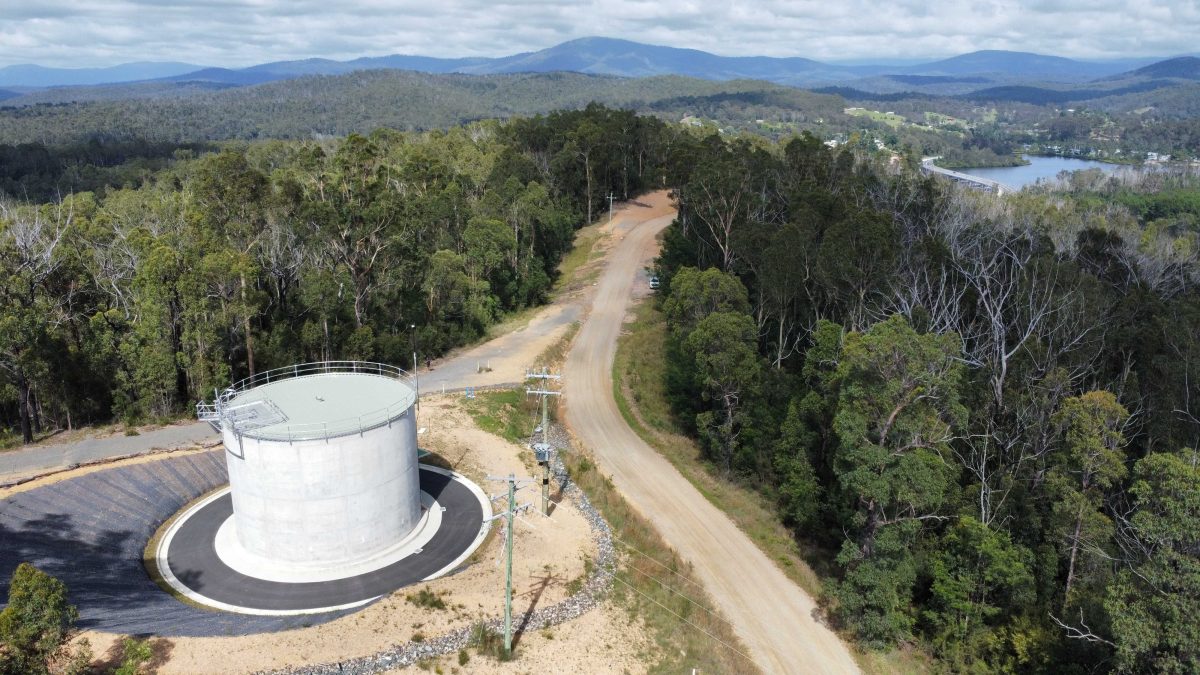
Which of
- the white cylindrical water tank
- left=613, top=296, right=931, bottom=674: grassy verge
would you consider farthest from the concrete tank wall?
left=613, top=296, right=931, bottom=674: grassy verge

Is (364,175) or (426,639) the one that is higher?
(364,175)

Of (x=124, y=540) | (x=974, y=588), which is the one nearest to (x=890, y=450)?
(x=974, y=588)

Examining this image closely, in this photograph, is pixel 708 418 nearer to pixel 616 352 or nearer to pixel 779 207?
pixel 616 352

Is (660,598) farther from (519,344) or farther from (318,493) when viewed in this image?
(519,344)

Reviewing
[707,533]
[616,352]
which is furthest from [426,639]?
[616,352]

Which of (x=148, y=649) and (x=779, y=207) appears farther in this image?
(x=779, y=207)

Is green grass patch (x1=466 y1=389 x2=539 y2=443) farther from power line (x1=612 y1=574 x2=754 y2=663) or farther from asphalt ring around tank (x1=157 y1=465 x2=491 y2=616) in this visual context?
power line (x1=612 y1=574 x2=754 y2=663)

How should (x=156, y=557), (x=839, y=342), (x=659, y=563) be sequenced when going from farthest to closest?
(x=839, y=342)
(x=659, y=563)
(x=156, y=557)
